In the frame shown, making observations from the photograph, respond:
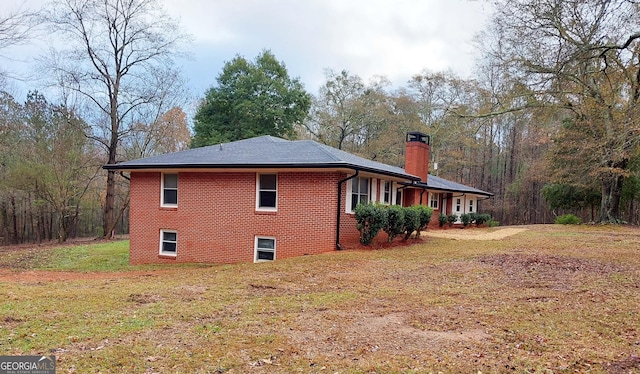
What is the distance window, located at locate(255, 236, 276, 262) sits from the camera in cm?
1305

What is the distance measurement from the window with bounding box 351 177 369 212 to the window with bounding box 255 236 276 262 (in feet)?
9.06

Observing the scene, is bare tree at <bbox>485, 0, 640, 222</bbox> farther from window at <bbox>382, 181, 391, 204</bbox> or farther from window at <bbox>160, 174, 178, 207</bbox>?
window at <bbox>160, 174, 178, 207</bbox>

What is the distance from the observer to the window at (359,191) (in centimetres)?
1343

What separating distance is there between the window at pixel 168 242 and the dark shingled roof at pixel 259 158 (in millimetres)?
2328

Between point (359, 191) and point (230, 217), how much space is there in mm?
4282

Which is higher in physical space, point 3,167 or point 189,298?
point 3,167

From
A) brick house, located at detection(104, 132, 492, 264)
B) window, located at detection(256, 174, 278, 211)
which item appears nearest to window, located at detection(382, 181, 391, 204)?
brick house, located at detection(104, 132, 492, 264)

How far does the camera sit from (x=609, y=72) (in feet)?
39.0

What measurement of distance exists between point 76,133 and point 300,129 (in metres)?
20.9

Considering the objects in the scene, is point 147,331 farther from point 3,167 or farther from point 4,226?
point 4,226

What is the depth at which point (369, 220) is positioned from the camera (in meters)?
12.2

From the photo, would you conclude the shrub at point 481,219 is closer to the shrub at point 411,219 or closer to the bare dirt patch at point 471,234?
the bare dirt patch at point 471,234

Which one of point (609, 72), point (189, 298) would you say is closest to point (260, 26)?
point (609, 72)

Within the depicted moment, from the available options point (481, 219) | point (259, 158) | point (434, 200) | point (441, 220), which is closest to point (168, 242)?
point (259, 158)
